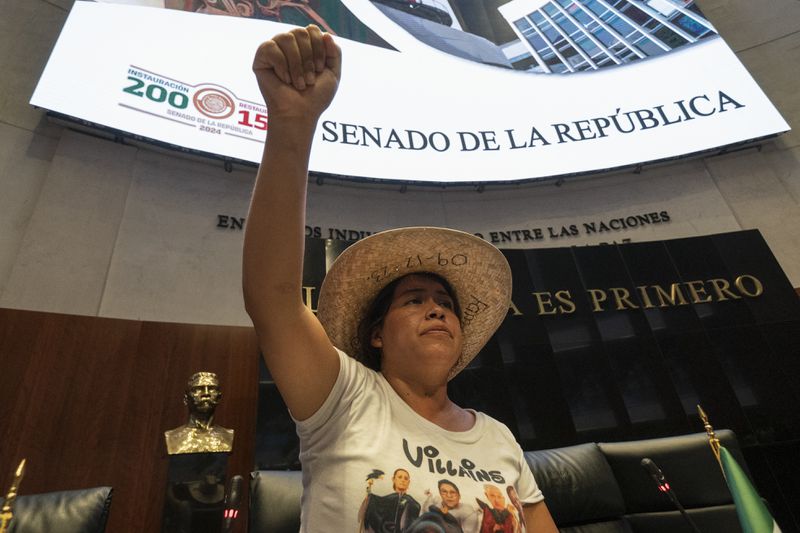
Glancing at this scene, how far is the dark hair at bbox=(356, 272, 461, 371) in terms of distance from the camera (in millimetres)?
1011

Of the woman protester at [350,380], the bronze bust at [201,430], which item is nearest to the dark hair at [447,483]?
the woman protester at [350,380]

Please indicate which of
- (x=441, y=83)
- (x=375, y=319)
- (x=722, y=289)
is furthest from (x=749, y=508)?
(x=441, y=83)

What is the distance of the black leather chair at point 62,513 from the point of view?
135 centimetres

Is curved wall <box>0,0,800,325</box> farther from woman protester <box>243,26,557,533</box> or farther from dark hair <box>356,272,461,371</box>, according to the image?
woman protester <box>243,26,557,533</box>

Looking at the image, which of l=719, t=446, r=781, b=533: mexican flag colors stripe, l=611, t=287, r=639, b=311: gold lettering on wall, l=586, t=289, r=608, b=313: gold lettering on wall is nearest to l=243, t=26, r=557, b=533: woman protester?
l=719, t=446, r=781, b=533: mexican flag colors stripe

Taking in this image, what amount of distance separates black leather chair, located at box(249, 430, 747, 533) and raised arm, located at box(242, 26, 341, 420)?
1.71 metres

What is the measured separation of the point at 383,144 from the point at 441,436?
160 inches

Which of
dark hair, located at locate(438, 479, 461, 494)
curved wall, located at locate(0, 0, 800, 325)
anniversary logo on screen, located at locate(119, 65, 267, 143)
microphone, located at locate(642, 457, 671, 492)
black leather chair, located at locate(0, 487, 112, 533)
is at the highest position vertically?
anniversary logo on screen, located at locate(119, 65, 267, 143)

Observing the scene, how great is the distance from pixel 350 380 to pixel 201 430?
1300 mm

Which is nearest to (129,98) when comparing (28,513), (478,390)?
(28,513)

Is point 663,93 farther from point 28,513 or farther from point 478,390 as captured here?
point 28,513

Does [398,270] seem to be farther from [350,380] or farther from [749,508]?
[749,508]

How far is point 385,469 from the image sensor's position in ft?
2.15

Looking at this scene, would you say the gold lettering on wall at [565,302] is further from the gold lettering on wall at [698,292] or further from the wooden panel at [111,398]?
the wooden panel at [111,398]
